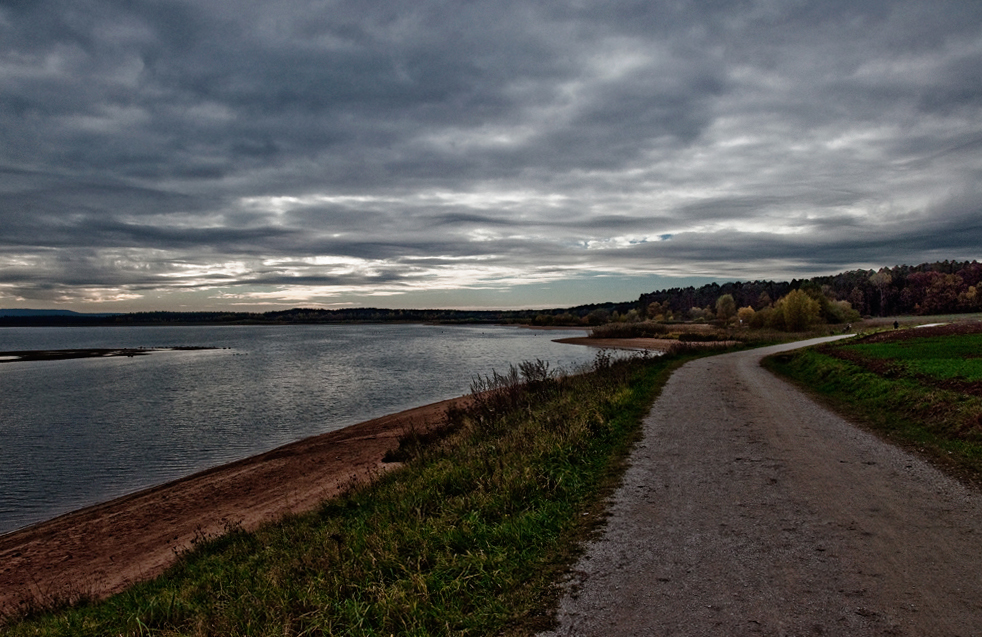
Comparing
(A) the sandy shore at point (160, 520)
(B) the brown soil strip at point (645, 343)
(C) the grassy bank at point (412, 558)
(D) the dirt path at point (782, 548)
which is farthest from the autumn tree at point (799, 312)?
(C) the grassy bank at point (412, 558)

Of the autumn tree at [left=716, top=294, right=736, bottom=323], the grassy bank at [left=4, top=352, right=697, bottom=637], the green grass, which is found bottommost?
the grassy bank at [left=4, top=352, right=697, bottom=637]

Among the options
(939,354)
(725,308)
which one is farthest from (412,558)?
(725,308)

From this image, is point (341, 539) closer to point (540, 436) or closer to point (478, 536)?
point (478, 536)

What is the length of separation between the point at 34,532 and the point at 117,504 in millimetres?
1997

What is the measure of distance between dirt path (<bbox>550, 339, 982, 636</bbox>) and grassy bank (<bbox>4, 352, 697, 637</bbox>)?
2.19 ft

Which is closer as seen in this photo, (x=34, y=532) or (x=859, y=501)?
(x=859, y=501)

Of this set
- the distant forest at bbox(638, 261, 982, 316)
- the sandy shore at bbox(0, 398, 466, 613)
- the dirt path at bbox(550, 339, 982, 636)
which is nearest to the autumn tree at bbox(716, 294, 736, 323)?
the distant forest at bbox(638, 261, 982, 316)

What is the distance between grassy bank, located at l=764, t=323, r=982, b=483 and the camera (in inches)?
418

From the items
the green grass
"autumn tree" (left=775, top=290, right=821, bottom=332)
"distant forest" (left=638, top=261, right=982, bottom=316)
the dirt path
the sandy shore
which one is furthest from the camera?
"distant forest" (left=638, top=261, right=982, bottom=316)

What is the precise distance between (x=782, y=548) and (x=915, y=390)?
11577 millimetres

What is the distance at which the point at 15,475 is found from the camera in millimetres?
18906

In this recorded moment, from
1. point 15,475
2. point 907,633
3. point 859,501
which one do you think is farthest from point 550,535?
point 15,475

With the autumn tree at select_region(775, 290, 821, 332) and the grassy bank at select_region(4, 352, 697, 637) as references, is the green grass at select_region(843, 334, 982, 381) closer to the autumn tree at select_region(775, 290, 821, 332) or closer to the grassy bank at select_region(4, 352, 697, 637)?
the grassy bank at select_region(4, 352, 697, 637)

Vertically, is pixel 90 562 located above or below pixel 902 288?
below
